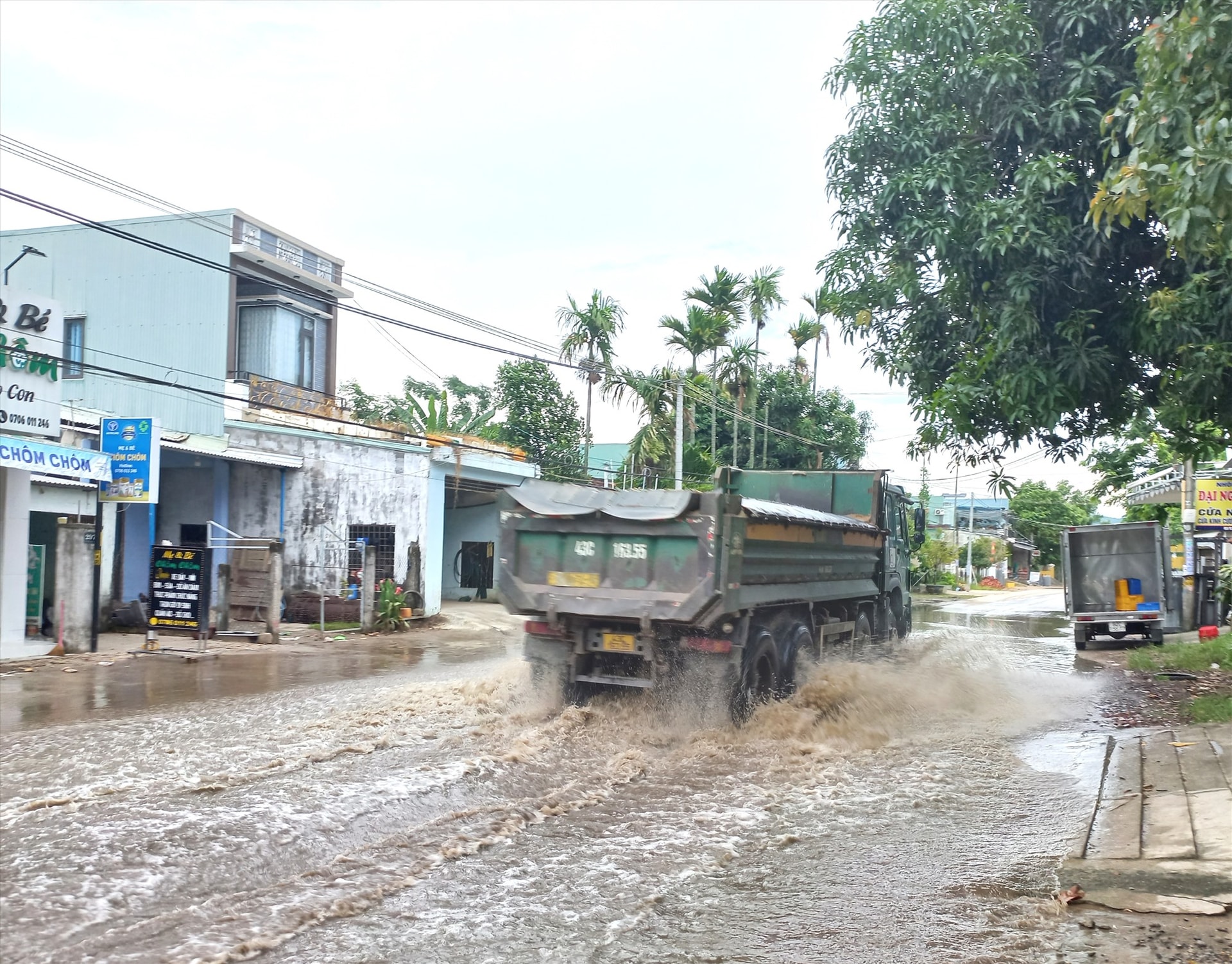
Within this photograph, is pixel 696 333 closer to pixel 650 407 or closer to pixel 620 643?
pixel 650 407

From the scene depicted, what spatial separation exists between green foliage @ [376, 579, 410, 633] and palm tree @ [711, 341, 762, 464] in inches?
587

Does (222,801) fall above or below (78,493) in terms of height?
below

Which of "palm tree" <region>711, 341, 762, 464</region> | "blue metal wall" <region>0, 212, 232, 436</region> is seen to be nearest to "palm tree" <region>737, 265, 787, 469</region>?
"palm tree" <region>711, 341, 762, 464</region>

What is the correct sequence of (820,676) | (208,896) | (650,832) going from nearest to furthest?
(208,896) → (650,832) → (820,676)

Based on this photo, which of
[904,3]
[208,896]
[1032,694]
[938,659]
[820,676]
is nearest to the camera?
Result: [208,896]

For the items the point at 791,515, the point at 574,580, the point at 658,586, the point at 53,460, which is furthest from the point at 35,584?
the point at 791,515

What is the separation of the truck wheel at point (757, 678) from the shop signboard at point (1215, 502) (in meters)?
14.2

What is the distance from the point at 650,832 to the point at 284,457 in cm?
1923

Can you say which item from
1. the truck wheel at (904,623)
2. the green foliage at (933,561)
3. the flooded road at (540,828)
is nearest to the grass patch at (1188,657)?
Answer: the truck wheel at (904,623)

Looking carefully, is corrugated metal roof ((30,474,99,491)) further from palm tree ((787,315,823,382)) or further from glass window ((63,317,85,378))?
palm tree ((787,315,823,382))

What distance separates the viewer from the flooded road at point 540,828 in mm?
4676

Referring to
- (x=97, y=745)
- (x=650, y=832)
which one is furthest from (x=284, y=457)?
(x=650, y=832)

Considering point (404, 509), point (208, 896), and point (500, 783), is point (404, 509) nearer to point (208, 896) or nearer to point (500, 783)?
point (500, 783)

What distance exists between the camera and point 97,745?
900 centimetres
